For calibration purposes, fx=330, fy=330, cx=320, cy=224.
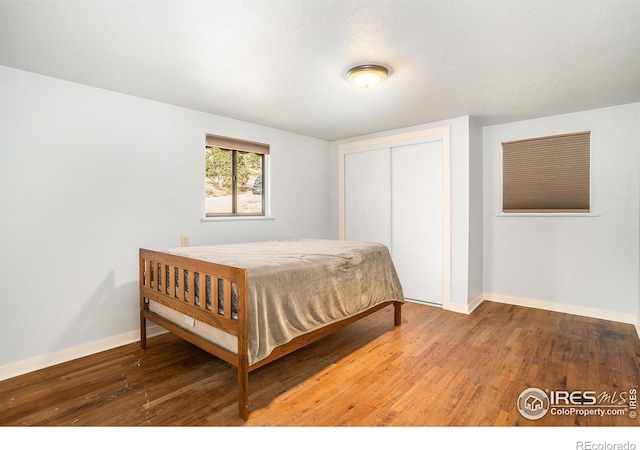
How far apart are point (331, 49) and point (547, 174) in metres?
3.05

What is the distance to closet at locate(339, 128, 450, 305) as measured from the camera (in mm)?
3883

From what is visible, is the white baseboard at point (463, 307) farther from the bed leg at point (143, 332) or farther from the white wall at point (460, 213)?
the bed leg at point (143, 332)

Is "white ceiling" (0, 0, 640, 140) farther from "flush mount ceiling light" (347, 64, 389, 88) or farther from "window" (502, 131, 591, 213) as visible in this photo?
"window" (502, 131, 591, 213)

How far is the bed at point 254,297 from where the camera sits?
1869 mm

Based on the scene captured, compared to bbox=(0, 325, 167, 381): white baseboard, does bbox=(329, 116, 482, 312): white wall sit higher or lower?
higher

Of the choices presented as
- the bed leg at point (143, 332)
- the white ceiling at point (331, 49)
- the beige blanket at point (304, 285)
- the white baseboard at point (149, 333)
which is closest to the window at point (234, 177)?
the white ceiling at point (331, 49)

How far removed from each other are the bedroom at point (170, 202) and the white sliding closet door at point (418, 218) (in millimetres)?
221

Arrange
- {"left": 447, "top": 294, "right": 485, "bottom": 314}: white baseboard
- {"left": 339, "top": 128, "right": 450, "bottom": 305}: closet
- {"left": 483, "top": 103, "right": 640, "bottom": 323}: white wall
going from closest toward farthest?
{"left": 483, "top": 103, "right": 640, "bottom": 323}: white wall < {"left": 447, "top": 294, "right": 485, "bottom": 314}: white baseboard < {"left": 339, "top": 128, "right": 450, "bottom": 305}: closet

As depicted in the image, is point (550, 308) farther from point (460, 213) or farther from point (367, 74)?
point (367, 74)

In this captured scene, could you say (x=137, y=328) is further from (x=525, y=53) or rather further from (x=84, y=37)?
(x=525, y=53)

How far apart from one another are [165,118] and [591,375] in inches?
157

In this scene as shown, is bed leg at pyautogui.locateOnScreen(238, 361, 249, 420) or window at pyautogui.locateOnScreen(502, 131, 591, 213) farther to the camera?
window at pyautogui.locateOnScreen(502, 131, 591, 213)

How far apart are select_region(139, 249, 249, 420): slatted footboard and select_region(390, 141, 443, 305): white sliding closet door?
9.10ft

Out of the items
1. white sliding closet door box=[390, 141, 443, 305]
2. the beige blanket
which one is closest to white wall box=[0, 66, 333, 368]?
the beige blanket
